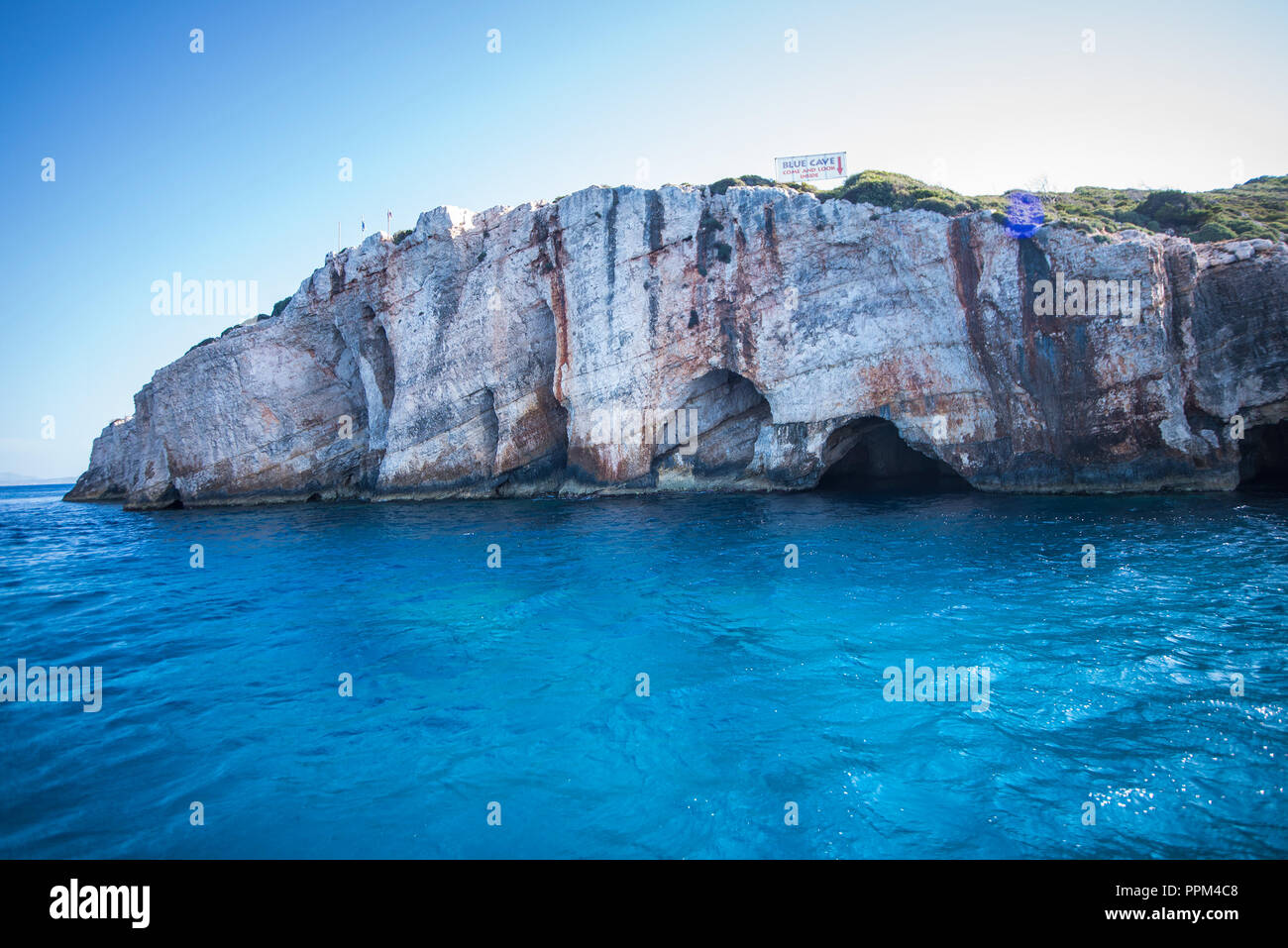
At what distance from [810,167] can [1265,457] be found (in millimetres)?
23396

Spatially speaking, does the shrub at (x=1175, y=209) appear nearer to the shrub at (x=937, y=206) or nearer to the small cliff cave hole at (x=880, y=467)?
the shrub at (x=937, y=206)

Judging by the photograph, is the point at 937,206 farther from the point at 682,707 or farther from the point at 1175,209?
the point at 682,707

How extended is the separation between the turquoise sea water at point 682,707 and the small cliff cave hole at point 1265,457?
8.72m

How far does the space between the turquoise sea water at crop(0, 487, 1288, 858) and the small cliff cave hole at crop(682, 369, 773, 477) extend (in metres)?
13.4

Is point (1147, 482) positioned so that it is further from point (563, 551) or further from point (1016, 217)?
point (563, 551)

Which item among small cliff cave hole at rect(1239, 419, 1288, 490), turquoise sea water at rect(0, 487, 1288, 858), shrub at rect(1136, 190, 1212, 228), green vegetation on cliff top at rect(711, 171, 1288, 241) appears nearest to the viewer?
turquoise sea water at rect(0, 487, 1288, 858)

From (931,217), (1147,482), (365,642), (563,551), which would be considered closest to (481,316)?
(563,551)

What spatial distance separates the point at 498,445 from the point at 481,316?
22.1 feet

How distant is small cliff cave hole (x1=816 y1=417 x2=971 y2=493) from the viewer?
2811cm

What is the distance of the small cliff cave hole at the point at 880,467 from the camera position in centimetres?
2811

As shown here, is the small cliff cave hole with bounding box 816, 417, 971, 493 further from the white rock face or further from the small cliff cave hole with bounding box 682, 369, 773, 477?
the small cliff cave hole with bounding box 682, 369, 773, 477
